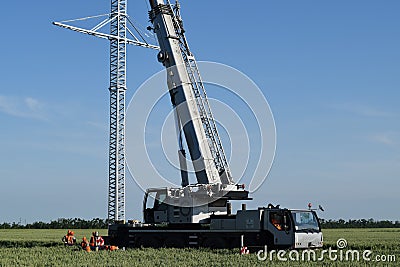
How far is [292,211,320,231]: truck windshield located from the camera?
2761 centimetres

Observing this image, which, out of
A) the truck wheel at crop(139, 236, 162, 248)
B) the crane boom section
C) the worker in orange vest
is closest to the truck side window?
the crane boom section

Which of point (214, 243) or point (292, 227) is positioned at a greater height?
point (292, 227)

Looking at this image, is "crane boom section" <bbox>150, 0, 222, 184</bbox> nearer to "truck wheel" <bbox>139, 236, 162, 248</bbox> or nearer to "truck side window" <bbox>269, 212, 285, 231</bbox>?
"truck side window" <bbox>269, 212, 285, 231</bbox>

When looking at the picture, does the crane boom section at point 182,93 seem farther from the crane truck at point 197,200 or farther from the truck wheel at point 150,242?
the truck wheel at point 150,242

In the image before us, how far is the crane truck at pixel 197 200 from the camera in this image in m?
28.0

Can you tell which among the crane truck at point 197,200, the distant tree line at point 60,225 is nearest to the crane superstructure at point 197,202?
the crane truck at point 197,200

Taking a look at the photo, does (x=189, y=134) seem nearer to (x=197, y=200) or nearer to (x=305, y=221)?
(x=197, y=200)

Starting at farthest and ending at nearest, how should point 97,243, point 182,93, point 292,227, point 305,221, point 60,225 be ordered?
point 60,225 → point 97,243 → point 182,93 → point 305,221 → point 292,227

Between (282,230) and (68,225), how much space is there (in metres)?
81.9

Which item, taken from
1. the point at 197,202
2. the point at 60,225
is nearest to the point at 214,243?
the point at 197,202

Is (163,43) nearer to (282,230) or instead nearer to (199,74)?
(199,74)

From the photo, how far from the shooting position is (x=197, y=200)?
29594 millimetres

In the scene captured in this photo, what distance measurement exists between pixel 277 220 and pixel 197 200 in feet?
12.6

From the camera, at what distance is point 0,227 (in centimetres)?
10981
